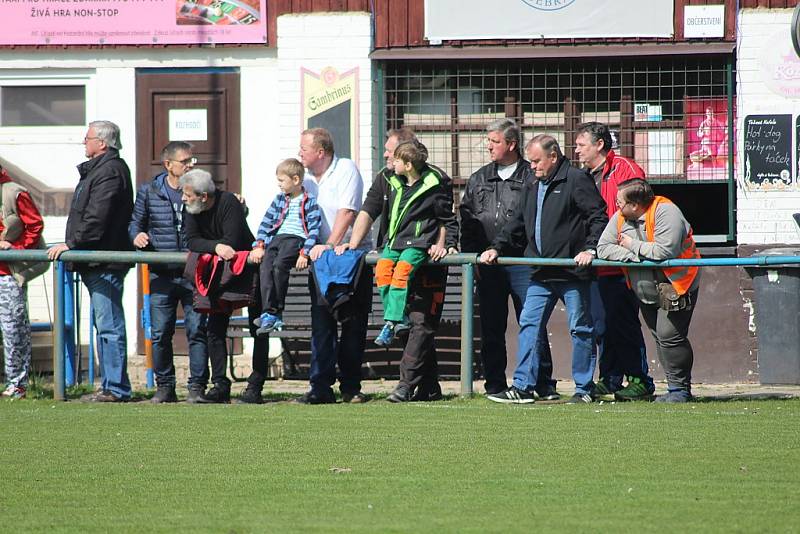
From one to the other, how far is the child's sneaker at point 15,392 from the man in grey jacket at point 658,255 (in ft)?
14.6

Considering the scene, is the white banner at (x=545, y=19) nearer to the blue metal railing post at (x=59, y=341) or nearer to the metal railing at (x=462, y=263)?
the metal railing at (x=462, y=263)

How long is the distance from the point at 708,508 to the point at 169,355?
5.15m

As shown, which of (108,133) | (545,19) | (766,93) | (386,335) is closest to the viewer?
(386,335)

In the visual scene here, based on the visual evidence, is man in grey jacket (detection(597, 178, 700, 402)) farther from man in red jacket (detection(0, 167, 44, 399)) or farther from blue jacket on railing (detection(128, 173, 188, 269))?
man in red jacket (detection(0, 167, 44, 399))

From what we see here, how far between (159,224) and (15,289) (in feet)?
4.15

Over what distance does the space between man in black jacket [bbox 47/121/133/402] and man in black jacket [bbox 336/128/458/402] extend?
174 centimetres

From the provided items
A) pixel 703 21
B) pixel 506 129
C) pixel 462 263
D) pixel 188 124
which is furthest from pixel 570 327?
pixel 188 124

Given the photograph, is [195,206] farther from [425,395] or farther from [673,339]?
[673,339]

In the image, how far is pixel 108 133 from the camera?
976 cm

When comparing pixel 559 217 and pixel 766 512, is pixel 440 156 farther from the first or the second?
pixel 766 512

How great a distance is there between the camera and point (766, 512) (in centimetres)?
527

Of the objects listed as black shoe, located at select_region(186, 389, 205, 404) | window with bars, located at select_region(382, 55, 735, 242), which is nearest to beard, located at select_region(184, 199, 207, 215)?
black shoe, located at select_region(186, 389, 205, 404)

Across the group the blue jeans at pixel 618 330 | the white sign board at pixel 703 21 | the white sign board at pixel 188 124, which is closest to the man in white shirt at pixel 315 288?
the blue jeans at pixel 618 330

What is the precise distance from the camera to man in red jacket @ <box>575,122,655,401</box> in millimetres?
9227
